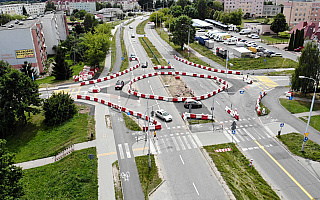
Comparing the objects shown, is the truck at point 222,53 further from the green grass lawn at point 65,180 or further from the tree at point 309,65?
the green grass lawn at point 65,180

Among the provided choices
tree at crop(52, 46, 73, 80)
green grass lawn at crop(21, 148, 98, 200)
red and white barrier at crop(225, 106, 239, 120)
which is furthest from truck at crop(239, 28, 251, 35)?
green grass lawn at crop(21, 148, 98, 200)

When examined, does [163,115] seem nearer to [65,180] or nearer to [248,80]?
[65,180]

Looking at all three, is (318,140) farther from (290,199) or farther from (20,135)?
(20,135)

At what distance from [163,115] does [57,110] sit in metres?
16.5

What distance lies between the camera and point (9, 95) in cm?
3956

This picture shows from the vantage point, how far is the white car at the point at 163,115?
134 feet

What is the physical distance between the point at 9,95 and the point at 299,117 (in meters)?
44.9

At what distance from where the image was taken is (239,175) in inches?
1136

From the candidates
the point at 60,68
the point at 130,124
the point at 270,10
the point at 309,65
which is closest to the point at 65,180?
the point at 130,124

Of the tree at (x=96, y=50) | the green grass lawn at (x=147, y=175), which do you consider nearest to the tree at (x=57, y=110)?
the green grass lawn at (x=147, y=175)

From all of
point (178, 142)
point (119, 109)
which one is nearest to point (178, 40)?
point (119, 109)

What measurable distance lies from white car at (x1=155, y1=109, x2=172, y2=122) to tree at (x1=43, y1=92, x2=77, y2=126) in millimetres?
14265

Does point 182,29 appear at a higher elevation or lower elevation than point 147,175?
higher

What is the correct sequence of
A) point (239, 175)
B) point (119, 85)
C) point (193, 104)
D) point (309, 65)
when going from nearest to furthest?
point (239, 175) → point (193, 104) → point (309, 65) → point (119, 85)
